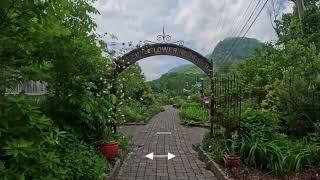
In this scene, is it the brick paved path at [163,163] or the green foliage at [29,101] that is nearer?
the green foliage at [29,101]

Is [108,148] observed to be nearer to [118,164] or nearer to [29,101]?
[118,164]

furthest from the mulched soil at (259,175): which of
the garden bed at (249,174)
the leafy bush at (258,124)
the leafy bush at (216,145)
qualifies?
the leafy bush at (258,124)

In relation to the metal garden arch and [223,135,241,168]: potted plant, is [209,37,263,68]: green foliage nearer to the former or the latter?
the metal garden arch

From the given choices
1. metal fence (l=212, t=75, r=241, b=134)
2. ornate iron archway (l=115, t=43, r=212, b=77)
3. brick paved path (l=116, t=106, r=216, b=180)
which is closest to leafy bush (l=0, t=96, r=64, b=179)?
brick paved path (l=116, t=106, r=216, b=180)

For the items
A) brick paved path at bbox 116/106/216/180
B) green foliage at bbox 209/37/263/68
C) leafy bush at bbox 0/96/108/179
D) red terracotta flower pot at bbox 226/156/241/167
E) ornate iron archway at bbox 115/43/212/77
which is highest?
green foliage at bbox 209/37/263/68

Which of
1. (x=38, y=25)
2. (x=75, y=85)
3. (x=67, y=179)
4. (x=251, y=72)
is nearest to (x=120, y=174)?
(x=75, y=85)

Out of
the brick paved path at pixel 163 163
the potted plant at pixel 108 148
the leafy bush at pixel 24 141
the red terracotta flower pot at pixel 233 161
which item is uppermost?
the leafy bush at pixel 24 141

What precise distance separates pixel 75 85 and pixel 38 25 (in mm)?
3895

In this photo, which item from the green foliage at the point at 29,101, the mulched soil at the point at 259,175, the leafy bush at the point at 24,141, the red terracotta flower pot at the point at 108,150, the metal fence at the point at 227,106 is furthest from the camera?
the metal fence at the point at 227,106

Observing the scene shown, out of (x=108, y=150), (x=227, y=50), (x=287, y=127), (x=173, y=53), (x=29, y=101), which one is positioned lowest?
(x=108, y=150)

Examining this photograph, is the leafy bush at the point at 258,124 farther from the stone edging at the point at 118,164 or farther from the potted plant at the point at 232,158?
the stone edging at the point at 118,164

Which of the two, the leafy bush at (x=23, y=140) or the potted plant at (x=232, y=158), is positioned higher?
the leafy bush at (x=23, y=140)

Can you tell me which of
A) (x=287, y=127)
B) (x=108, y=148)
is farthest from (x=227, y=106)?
(x=108, y=148)

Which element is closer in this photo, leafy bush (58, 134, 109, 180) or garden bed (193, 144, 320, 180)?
leafy bush (58, 134, 109, 180)
